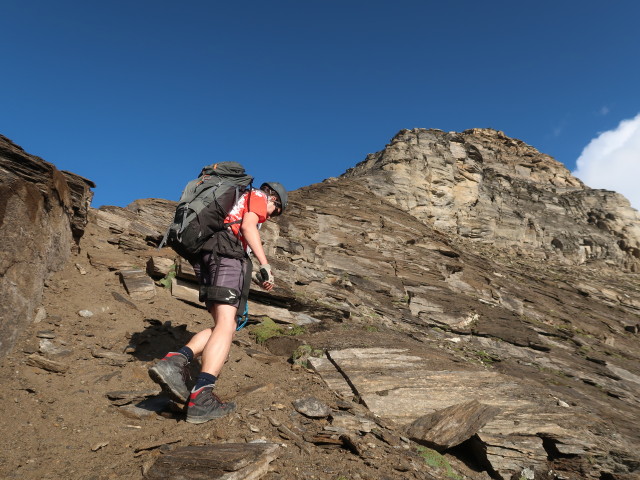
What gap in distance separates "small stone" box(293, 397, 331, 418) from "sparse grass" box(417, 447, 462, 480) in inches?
44.5

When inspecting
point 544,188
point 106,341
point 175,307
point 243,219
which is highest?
point 544,188

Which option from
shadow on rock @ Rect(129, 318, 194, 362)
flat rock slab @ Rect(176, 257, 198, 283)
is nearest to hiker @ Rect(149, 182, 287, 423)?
shadow on rock @ Rect(129, 318, 194, 362)

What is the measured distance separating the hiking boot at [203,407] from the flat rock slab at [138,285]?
3.83m

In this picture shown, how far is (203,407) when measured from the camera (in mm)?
3363

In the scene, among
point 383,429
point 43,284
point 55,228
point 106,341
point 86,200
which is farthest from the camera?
point 86,200

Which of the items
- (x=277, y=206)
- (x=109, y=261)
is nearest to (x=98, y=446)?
(x=277, y=206)

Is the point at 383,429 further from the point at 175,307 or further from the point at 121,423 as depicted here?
the point at 175,307

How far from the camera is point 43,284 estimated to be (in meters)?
5.27

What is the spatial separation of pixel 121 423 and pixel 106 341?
190cm

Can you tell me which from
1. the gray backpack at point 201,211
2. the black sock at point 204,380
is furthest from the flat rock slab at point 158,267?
the black sock at point 204,380

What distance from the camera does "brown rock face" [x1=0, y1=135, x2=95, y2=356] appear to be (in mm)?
4207

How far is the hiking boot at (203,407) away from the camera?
334cm

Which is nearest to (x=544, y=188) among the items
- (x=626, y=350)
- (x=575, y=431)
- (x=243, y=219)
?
(x=626, y=350)

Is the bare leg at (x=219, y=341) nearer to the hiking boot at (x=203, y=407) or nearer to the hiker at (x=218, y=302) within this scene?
the hiker at (x=218, y=302)
